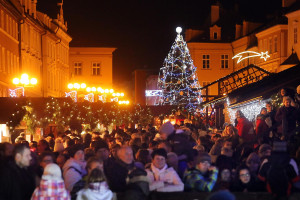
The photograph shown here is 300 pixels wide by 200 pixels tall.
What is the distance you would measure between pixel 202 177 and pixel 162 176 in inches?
27.4

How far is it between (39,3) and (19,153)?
61.9 m

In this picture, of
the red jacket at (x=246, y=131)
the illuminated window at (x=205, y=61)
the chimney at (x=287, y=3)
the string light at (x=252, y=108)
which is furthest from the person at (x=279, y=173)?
the illuminated window at (x=205, y=61)

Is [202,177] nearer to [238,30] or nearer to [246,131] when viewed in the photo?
[246,131]

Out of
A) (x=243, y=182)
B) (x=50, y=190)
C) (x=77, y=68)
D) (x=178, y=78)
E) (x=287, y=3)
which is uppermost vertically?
(x=287, y=3)

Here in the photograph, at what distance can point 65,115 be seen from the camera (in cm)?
3806

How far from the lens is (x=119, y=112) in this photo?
4506 centimetres

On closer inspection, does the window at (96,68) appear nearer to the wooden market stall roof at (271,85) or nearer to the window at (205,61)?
the window at (205,61)

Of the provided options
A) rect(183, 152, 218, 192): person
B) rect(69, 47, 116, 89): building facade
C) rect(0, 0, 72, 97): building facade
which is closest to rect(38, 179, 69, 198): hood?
rect(183, 152, 218, 192): person

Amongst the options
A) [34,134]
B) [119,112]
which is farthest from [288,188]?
[119,112]

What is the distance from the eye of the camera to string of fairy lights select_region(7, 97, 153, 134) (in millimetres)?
32719

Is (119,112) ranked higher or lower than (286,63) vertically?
lower

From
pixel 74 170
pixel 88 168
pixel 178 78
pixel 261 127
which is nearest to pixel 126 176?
pixel 88 168

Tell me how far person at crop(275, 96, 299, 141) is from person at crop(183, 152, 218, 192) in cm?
519

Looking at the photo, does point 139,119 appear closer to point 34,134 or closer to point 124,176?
point 34,134
